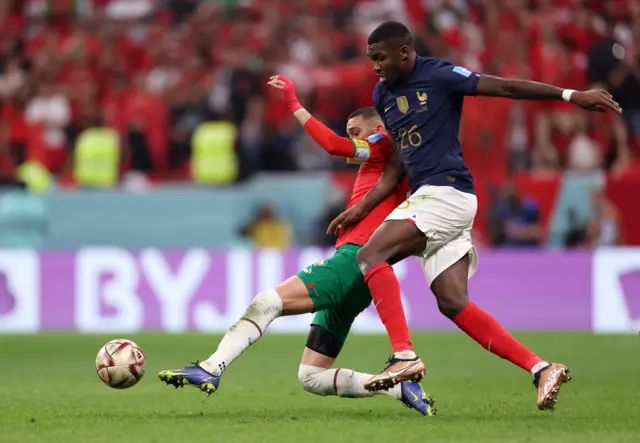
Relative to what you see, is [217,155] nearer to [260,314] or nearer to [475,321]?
[260,314]

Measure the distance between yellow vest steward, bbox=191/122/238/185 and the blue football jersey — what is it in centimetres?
930

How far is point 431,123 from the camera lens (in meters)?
7.33

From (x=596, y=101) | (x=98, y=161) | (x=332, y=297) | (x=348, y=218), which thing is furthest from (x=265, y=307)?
(x=98, y=161)

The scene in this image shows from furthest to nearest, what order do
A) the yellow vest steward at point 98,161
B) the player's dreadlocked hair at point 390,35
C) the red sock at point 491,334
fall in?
the yellow vest steward at point 98,161 < the player's dreadlocked hair at point 390,35 < the red sock at point 491,334

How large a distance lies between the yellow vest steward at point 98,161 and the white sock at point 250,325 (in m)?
9.91

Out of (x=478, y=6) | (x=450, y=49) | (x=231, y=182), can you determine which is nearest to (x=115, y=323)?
(x=231, y=182)

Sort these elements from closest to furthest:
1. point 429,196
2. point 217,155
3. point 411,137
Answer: point 429,196, point 411,137, point 217,155

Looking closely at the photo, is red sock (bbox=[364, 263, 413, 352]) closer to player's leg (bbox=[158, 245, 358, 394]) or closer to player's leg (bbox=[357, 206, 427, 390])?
player's leg (bbox=[357, 206, 427, 390])

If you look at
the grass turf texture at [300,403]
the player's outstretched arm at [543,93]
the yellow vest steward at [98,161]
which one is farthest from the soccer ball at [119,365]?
the yellow vest steward at [98,161]

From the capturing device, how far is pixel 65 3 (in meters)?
21.5

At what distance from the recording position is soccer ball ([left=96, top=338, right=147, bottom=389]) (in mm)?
7531

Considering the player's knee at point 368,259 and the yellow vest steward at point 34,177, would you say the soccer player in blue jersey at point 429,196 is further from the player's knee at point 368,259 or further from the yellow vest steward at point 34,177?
the yellow vest steward at point 34,177

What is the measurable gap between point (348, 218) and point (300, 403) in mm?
1461

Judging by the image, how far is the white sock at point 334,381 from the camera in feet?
24.9
